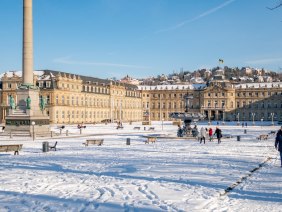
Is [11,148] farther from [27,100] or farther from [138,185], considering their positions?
[27,100]

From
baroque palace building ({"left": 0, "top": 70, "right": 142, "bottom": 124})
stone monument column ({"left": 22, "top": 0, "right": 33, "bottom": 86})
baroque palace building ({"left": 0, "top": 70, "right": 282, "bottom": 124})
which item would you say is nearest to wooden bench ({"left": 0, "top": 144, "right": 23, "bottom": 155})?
stone monument column ({"left": 22, "top": 0, "right": 33, "bottom": 86})

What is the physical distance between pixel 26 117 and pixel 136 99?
96.6 metres

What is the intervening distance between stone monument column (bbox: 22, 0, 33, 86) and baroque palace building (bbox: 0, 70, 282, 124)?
178 ft

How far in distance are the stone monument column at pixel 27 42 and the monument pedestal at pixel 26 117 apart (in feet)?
5.14

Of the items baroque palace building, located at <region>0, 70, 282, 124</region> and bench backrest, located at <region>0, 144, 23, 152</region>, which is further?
baroque palace building, located at <region>0, 70, 282, 124</region>

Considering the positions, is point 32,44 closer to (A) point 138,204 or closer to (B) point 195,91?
(A) point 138,204

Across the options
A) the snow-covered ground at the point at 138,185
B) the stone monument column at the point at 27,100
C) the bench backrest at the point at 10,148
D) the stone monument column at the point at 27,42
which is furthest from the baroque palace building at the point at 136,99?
the snow-covered ground at the point at 138,185

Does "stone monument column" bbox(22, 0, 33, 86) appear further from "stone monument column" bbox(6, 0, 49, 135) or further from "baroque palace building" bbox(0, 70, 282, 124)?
"baroque palace building" bbox(0, 70, 282, 124)

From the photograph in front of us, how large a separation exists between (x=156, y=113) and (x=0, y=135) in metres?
101

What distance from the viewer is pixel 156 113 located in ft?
474

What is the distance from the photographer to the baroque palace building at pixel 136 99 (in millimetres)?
101500

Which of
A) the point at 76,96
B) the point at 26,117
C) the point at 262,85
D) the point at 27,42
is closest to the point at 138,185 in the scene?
the point at 26,117

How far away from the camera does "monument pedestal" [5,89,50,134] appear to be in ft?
147

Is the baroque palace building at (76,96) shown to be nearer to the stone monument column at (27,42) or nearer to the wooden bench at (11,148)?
the stone monument column at (27,42)
